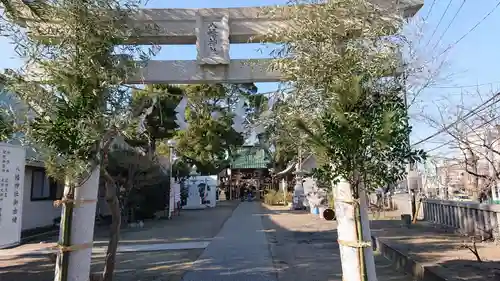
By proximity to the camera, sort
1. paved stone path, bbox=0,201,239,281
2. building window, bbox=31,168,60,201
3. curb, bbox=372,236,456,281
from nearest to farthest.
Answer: curb, bbox=372,236,456,281 < paved stone path, bbox=0,201,239,281 < building window, bbox=31,168,60,201

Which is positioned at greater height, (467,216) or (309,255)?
(467,216)

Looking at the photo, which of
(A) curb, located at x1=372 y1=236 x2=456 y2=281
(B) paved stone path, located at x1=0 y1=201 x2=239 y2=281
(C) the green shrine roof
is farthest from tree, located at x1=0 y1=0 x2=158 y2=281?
(C) the green shrine roof

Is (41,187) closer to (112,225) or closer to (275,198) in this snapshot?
(112,225)

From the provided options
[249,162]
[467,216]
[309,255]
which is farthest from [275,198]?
[309,255]

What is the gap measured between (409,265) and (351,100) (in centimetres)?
556

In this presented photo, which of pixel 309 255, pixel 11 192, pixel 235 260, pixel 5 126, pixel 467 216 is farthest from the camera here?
pixel 467 216

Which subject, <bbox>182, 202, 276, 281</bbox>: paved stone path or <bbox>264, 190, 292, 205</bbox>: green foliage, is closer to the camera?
<bbox>182, 202, 276, 281</bbox>: paved stone path

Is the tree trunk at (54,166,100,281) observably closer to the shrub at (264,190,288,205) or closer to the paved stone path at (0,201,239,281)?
the paved stone path at (0,201,239,281)

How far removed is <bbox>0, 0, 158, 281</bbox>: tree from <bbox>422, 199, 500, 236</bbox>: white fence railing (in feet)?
29.4

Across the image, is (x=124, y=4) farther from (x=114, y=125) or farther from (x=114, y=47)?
(x=114, y=125)

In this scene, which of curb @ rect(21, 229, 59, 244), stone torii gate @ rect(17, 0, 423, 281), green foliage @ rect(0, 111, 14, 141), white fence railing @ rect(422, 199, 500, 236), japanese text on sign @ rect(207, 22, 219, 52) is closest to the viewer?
green foliage @ rect(0, 111, 14, 141)

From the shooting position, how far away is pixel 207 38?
6.41m

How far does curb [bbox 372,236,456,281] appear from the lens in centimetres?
729

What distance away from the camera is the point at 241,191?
47281 millimetres
